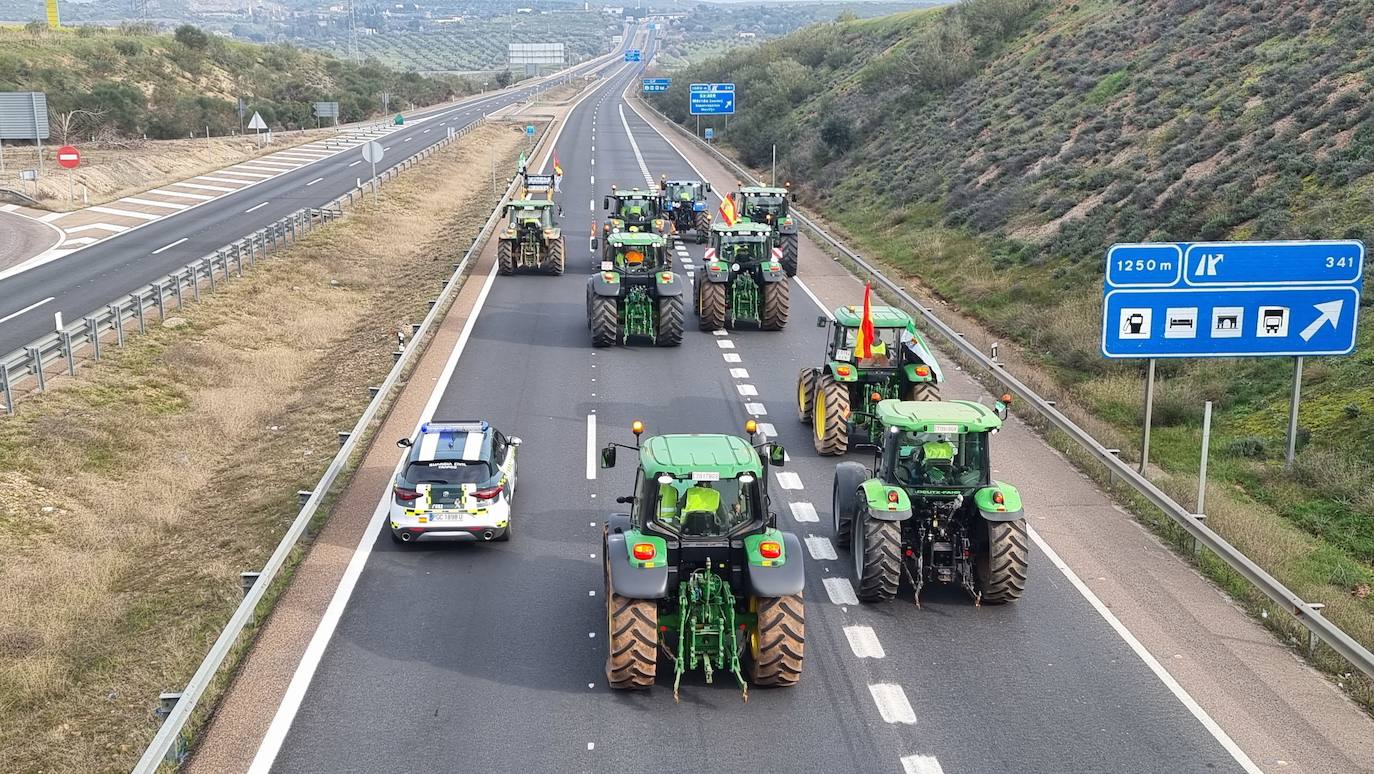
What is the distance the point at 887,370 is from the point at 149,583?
464 inches

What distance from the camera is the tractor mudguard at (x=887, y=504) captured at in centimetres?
1505

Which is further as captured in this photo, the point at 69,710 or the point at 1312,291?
the point at 1312,291

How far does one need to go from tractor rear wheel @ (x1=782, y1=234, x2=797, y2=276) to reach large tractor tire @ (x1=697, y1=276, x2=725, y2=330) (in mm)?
8826

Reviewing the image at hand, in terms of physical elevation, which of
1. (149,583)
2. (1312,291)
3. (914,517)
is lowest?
(149,583)

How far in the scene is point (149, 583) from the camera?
1759 cm

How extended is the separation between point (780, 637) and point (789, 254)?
27658 mm

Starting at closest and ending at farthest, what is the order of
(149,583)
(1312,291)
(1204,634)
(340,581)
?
1. (1204,634)
2. (340,581)
3. (149,583)
4. (1312,291)

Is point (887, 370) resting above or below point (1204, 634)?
above

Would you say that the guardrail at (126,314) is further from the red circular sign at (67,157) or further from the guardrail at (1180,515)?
the guardrail at (1180,515)

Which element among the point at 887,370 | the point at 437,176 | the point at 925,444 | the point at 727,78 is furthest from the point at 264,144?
the point at 925,444

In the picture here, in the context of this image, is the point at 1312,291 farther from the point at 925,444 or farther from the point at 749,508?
the point at 749,508

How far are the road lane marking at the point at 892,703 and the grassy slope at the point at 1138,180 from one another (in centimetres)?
621

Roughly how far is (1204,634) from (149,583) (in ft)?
44.1

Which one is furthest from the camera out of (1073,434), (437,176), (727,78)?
(727,78)
